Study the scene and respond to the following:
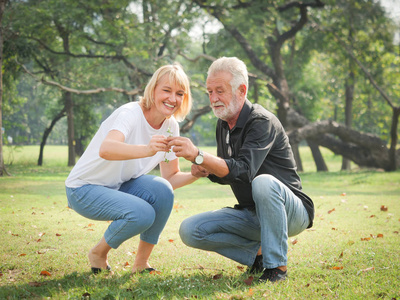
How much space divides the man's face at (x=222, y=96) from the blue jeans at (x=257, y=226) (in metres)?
0.68

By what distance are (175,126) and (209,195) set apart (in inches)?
248

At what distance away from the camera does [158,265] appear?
4023 mm

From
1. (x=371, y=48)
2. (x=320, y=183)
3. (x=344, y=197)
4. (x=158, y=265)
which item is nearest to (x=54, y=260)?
(x=158, y=265)

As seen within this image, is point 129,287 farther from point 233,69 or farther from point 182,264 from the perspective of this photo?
point 233,69

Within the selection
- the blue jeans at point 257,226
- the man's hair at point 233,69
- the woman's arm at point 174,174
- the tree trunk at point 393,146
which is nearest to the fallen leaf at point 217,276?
the blue jeans at point 257,226

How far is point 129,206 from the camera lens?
347cm

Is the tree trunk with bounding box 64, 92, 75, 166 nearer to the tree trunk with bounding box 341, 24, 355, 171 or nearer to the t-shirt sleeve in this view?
the tree trunk with bounding box 341, 24, 355, 171

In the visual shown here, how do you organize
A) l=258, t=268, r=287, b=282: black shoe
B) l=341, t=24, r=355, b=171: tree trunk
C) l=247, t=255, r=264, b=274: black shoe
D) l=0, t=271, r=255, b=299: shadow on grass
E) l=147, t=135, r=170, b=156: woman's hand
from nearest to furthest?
1. l=0, t=271, r=255, b=299: shadow on grass
2. l=147, t=135, r=170, b=156: woman's hand
3. l=258, t=268, r=287, b=282: black shoe
4. l=247, t=255, r=264, b=274: black shoe
5. l=341, t=24, r=355, b=171: tree trunk

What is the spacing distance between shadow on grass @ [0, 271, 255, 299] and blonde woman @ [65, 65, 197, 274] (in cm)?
25

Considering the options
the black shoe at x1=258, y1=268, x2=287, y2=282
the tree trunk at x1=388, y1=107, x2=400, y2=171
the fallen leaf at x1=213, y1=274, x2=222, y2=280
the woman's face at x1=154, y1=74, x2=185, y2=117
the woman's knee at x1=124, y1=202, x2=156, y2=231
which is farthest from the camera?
the tree trunk at x1=388, y1=107, x2=400, y2=171

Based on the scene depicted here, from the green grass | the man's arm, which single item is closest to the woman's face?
the man's arm

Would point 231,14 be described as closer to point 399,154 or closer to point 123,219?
point 399,154

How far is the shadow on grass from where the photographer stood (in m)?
3.08

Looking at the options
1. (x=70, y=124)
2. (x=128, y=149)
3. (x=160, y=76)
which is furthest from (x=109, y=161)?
(x=70, y=124)
